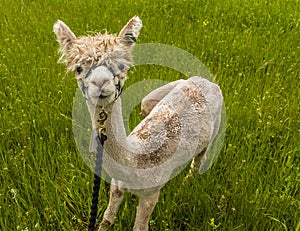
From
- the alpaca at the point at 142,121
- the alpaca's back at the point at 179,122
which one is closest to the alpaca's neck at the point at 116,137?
the alpaca at the point at 142,121

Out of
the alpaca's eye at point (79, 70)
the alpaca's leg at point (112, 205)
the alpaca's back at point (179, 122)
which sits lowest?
the alpaca's leg at point (112, 205)

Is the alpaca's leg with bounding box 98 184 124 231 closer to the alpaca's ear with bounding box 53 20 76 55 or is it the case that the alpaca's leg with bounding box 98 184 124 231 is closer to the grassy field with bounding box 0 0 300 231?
the grassy field with bounding box 0 0 300 231

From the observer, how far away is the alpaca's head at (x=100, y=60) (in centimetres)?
157

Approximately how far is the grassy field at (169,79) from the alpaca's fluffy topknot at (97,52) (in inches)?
40.4

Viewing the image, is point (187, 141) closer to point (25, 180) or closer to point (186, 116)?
point (186, 116)

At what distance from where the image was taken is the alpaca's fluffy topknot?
159cm

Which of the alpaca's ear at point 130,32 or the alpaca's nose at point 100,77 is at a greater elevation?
the alpaca's ear at point 130,32

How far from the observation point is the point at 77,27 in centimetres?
514

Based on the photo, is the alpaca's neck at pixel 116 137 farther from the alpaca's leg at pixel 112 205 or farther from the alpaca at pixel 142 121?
the alpaca's leg at pixel 112 205

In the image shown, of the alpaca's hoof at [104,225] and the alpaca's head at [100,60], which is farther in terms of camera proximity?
the alpaca's hoof at [104,225]

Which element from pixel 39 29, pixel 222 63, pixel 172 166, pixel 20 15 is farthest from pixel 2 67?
pixel 172 166

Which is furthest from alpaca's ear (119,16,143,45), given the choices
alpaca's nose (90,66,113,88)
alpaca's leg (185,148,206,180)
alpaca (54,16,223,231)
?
alpaca's leg (185,148,206,180)

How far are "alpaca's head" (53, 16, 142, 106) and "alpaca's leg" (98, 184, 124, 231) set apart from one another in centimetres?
73

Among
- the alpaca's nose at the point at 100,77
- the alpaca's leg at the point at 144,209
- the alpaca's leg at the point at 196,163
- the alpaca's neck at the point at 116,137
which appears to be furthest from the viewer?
the alpaca's leg at the point at 196,163
